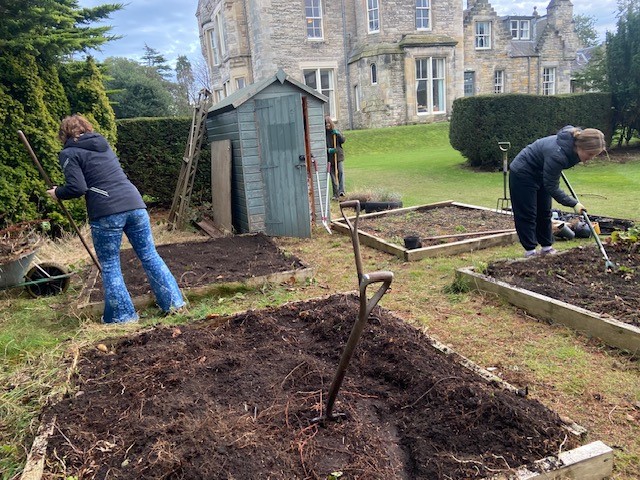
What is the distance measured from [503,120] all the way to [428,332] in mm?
11984

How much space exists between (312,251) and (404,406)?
4285mm

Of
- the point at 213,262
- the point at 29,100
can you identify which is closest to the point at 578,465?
the point at 213,262

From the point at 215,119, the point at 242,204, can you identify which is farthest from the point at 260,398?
the point at 215,119

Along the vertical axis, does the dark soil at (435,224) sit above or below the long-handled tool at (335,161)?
below

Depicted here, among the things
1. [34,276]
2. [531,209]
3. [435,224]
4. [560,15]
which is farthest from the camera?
[560,15]

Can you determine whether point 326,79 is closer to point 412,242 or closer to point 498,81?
point 498,81

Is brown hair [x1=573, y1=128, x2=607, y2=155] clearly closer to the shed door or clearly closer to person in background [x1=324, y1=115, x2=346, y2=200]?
the shed door

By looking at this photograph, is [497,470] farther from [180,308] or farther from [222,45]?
[222,45]

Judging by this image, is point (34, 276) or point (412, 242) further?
point (412, 242)

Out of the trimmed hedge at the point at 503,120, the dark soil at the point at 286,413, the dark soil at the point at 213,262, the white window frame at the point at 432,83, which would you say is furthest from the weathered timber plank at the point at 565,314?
the white window frame at the point at 432,83

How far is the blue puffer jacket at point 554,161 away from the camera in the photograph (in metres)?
4.66

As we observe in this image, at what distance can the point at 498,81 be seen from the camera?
30.2 meters

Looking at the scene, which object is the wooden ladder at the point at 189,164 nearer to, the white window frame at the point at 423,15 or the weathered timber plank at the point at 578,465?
the weathered timber plank at the point at 578,465

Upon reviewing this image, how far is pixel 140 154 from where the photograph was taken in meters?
9.83
